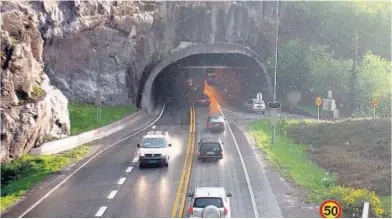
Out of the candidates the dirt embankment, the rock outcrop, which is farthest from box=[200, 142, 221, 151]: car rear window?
the rock outcrop

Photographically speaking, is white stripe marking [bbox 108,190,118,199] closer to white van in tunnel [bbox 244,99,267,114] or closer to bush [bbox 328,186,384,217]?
bush [bbox 328,186,384,217]

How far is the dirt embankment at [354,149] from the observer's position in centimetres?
3416

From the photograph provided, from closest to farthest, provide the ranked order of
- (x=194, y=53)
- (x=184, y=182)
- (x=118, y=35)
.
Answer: (x=184, y=182)
(x=118, y=35)
(x=194, y=53)

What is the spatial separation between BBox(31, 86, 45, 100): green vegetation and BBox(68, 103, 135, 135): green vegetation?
5.71 m

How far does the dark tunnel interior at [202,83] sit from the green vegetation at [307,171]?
26415mm

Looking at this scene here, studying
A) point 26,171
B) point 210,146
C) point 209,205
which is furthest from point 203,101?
point 209,205

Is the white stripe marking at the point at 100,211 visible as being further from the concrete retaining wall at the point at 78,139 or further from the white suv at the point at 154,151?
the concrete retaining wall at the point at 78,139

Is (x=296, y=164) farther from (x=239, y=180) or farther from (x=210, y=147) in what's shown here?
(x=239, y=180)

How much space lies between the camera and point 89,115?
5950cm

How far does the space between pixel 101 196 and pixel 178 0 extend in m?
49.6

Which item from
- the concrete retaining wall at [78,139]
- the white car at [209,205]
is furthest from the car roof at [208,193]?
the concrete retaining wall at [78,139]

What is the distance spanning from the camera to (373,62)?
251ft

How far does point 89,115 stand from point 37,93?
15.4 metres

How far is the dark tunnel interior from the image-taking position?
87062mm
